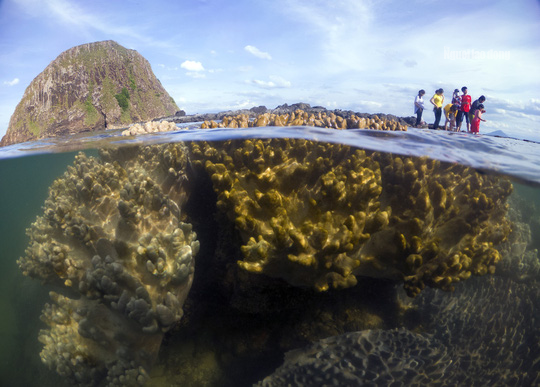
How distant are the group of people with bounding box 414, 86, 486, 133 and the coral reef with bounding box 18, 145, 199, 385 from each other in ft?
33.2

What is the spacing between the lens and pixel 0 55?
6.48m

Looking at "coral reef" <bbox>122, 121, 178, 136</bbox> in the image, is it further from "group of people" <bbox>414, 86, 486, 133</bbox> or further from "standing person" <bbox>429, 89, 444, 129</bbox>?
"standing person" <bbox>429, 89, 444, 129</bbox>

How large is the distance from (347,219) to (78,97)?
2768 cm

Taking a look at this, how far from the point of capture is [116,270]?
12.2 feet

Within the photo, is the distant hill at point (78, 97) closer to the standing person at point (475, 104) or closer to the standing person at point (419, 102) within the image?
the standing person at point (419, 102)

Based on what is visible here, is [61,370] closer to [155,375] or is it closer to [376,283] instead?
[155,375]

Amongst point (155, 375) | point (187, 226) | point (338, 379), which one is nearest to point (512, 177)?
point (338, 379)

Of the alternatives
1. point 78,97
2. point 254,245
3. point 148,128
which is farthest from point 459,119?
point 78,97

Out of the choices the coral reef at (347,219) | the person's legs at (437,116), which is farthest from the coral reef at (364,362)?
the person's legs at (437,116)

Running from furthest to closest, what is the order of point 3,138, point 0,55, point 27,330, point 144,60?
point 144,60, point 3,138, point 27,330, point 0,55

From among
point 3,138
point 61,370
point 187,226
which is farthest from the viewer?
A: point 3,138

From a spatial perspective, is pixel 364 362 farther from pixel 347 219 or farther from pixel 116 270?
pixel 116 270

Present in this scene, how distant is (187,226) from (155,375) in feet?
8.83

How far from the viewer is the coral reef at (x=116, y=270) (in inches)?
153
